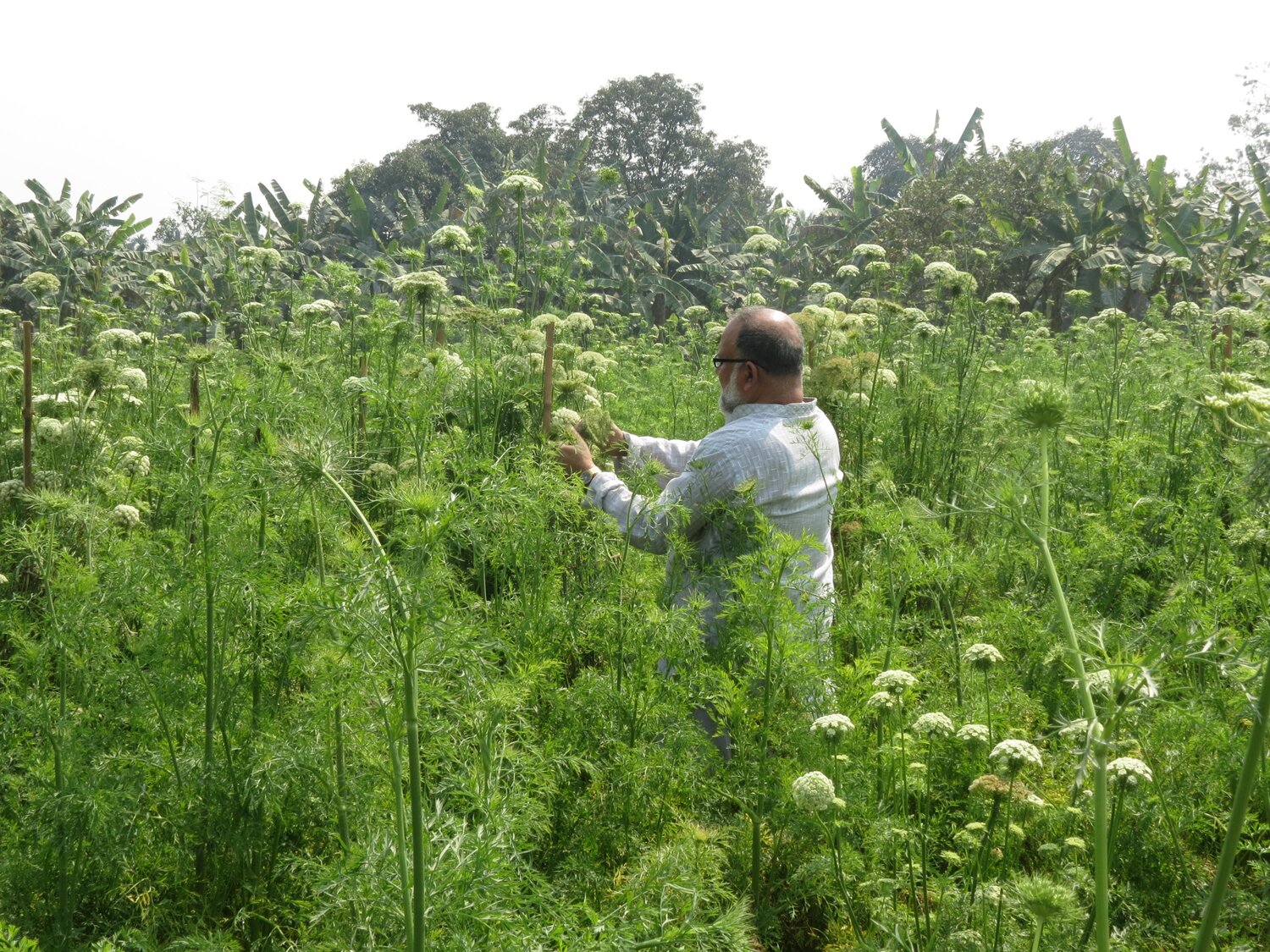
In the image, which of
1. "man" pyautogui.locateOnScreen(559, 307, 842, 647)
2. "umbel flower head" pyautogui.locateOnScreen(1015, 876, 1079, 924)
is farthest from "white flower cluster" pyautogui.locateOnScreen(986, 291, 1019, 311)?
"umbel flower head" pyautogui.locateOnScreen(1015, 876, 1079, 924)

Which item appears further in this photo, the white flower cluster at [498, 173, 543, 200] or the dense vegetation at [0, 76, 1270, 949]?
the white flower cluster at [498, 173, 543, 200]

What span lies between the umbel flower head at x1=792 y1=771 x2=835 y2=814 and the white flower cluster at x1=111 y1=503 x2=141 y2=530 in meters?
2.69

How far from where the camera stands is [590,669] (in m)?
3.34

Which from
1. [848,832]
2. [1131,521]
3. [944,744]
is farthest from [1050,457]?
[848,832]

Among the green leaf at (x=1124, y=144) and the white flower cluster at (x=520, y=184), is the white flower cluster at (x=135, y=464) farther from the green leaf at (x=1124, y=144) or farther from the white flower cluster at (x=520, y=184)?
the green leaf at (x=1124, y=144)

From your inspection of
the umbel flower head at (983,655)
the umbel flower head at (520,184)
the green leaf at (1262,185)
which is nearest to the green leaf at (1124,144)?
the green leaf at (1262,185)

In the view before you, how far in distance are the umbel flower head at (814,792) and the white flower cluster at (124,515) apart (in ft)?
8.82

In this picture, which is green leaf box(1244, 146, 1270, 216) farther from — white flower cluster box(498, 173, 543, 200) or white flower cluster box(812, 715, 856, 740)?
white flower cluster box(812, 715, 856, 740)

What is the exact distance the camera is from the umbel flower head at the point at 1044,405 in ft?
6.52

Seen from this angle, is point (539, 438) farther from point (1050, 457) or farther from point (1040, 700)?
point (1050, 457)

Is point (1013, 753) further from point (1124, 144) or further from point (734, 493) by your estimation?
point (1124, 144)

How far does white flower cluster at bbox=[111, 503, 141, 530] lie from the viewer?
3701mm

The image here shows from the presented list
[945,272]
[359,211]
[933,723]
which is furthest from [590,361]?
[359,211]

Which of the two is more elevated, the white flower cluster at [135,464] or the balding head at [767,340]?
the balding head at [767,340]
